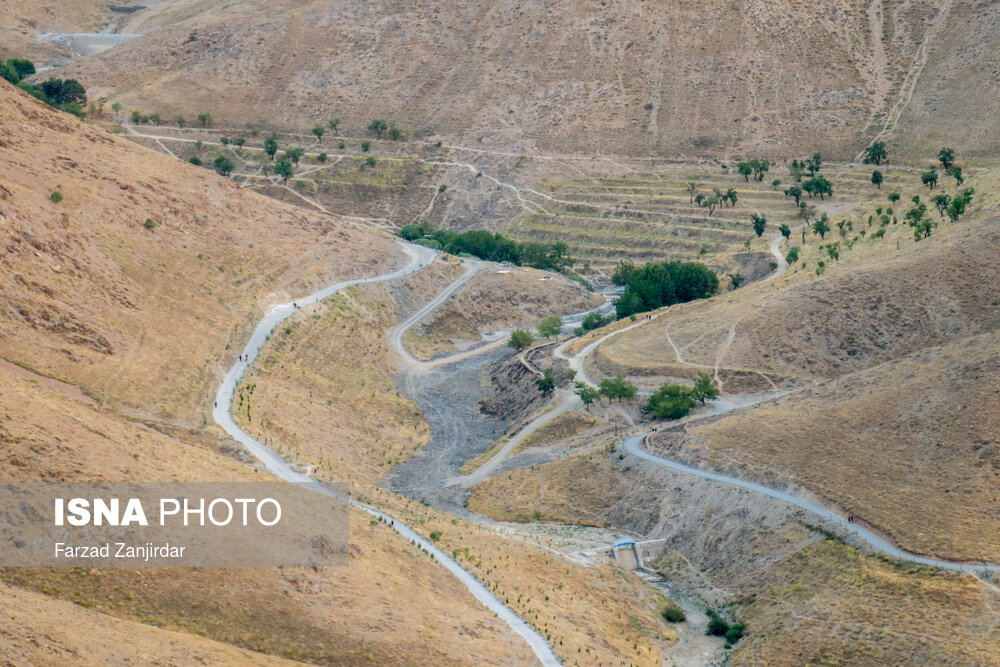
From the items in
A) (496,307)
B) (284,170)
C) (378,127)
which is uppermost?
(378,127)

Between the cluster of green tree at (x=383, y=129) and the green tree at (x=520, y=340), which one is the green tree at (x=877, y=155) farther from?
the cluster of green tree at (x=383, y=129)

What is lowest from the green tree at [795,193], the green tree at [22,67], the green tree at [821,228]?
the green tree at [821,228]

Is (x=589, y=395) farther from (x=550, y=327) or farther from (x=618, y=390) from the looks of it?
(x=550, y=327)

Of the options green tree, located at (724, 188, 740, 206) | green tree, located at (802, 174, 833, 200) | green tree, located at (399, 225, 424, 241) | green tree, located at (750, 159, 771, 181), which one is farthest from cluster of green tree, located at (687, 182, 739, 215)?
green tree, located at (399, 225, 424, 241)

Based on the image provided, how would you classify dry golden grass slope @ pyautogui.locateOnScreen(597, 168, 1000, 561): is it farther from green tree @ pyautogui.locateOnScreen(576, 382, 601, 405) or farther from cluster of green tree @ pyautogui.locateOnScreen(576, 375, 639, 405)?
green tree @ pyautogui.locateOnScreen(576, 382, 601, 405)

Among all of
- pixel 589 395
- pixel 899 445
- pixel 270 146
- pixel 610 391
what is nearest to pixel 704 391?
pixel 610 391

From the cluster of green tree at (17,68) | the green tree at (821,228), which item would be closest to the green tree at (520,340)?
the green tree at (821,228)
